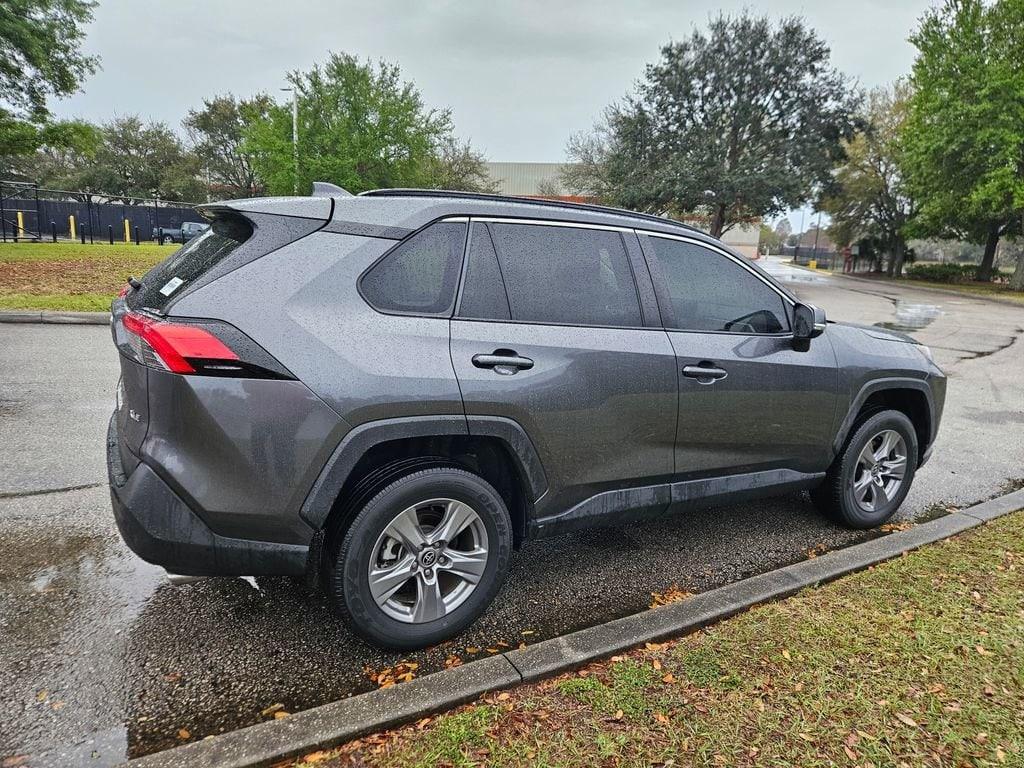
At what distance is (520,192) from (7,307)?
2326 inches

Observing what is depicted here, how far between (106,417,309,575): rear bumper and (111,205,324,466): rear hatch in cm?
15

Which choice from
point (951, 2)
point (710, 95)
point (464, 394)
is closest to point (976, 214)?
point (951, 2)

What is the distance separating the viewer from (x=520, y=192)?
2591 inches

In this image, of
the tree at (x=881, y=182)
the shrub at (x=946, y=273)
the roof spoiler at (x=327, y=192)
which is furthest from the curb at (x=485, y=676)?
the shrub at (x=946, y=273)

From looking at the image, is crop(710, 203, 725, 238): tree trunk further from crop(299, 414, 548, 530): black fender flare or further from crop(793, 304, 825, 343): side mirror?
crop(299, 414, 548, 530): black fender flare

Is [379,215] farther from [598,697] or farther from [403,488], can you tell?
[598,697]

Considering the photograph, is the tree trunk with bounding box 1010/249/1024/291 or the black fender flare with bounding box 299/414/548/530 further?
the tree trunk with bounding box 1010/249/1024/291

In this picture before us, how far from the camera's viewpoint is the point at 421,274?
2664 millimetres

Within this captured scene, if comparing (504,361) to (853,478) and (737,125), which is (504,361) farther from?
(737,125)

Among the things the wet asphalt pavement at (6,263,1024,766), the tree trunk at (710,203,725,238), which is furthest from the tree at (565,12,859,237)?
the wet asphalt pavement at (6,263,1024,766)

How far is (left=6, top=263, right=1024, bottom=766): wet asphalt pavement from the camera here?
2.33 m

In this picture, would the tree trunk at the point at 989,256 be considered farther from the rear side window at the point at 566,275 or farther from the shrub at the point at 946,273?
the rear side window at the point at 566,275

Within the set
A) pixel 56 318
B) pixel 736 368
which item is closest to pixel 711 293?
pixel 736 368

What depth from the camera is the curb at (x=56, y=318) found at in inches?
392
